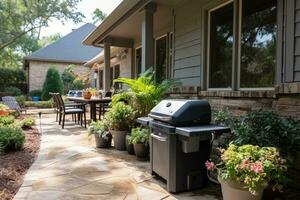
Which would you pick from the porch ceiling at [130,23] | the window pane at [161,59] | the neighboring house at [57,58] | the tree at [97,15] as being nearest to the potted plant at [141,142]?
the porch ceiling at [130,23]

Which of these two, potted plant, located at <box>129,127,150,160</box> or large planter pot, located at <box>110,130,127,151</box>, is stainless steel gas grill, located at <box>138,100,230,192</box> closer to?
potted plant, located at <box>129,127,150,160</box>

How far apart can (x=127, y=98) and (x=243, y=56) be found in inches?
92.6

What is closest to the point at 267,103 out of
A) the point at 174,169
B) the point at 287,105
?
the point at 287,105

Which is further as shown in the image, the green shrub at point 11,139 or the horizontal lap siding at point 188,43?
the horizontal lap siding at point 188,43

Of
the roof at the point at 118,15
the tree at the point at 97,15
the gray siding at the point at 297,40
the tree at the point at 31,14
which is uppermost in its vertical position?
the tree at the point at 97,15

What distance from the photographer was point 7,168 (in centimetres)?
395

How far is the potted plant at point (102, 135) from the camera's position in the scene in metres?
5.41

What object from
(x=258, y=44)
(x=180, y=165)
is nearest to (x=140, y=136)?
(x=180, y=165)

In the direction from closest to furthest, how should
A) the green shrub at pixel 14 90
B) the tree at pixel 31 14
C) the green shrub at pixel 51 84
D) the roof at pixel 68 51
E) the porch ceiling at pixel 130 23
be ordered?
the porch ceiling at pixel 130 23
the tree at pixel 31 14
the green shrub at pixel 51 84
the green shrub at pixel 14 90
the roof at pixel 68 51

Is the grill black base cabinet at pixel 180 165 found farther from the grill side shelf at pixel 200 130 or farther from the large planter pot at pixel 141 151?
the large planter pot at pixel 141 151

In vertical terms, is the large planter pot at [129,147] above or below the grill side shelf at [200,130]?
below

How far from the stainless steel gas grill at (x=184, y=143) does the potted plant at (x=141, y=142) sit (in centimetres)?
111

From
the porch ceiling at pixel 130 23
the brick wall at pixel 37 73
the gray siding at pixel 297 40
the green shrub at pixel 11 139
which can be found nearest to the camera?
the gray siding at pixel 297 40

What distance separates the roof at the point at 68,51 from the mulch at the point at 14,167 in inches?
675
